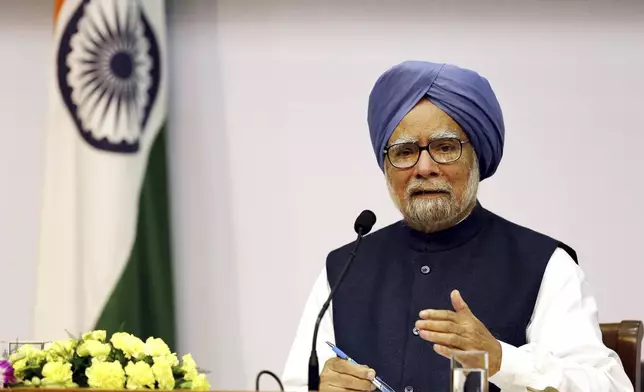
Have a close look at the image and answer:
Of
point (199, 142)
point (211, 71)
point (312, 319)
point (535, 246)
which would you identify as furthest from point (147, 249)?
point (535, 246)

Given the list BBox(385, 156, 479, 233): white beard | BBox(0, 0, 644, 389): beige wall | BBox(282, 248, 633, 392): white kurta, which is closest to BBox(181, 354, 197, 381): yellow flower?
BBox(282, 248, 633, 392): white kurta

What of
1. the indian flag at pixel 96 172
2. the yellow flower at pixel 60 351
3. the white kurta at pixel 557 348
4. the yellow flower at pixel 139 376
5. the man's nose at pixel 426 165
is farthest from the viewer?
the indian flag at pixel 96 172

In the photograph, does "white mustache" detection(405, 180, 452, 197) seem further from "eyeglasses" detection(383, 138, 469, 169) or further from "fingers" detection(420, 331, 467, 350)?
"fingers" detection(420, 331, 467, 350)

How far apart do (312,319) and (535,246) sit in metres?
0.80

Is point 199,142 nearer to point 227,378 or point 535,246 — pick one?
point 227,378

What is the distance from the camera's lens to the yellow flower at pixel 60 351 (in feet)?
9.00

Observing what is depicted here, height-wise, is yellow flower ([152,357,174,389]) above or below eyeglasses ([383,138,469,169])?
below

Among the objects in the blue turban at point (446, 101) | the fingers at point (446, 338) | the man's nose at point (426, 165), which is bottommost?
the fingers at point (446, 338)

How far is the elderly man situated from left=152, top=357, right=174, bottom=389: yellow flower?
897 millimetres

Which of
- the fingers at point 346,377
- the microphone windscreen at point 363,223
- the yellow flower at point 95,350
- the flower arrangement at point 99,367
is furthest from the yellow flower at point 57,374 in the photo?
the microphone windscreen at point 363,223

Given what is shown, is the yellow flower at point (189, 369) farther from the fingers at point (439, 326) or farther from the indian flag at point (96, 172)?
the indian flag at point (96, 172)

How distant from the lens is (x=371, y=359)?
349 centimetres

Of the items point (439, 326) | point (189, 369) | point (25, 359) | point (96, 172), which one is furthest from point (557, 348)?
point (96, 172)

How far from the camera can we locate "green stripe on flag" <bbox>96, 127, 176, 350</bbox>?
16.0 feet
